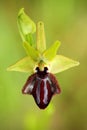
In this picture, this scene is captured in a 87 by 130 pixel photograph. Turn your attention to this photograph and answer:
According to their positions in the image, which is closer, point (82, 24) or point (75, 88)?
point (75, 88)

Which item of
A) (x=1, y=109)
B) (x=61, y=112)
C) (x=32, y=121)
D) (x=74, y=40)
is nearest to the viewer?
(x=32, y=121)

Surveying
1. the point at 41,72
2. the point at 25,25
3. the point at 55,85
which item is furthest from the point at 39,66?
the point at 25,25

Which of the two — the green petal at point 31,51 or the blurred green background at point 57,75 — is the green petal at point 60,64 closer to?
the green petal at point 31,51

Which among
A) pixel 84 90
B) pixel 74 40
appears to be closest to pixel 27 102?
pixel 84 90

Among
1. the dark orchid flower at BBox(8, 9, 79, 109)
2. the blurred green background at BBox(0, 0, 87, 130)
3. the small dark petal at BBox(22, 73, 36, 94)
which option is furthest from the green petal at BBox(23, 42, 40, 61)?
the blurred green background at BBox(0, 0, 87, 130)

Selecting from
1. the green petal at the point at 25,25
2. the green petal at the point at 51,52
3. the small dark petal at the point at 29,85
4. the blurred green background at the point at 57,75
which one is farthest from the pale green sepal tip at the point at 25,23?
the blurred green background at the point at 57,75

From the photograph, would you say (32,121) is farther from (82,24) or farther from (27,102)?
(82,24)

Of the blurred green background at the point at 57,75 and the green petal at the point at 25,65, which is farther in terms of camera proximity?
the blurred green background at the point at 57,75
